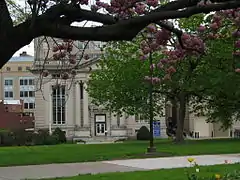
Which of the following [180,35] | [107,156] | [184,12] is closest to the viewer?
[184,12]

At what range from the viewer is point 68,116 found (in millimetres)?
83375

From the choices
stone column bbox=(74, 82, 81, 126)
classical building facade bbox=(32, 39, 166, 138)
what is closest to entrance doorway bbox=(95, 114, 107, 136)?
classical building facade bbox=(32, 39, 166, 138)

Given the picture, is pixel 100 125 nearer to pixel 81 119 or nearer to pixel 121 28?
pixel 81 119

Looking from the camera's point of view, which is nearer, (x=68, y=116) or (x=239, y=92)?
(x=239, y=92)

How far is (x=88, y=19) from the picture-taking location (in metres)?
8.01

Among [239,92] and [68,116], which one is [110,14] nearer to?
[239,92]

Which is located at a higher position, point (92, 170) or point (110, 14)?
point (110, 14)

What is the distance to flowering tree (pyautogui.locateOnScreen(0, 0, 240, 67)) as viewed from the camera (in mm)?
7188

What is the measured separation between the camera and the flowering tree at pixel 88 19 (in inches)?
283

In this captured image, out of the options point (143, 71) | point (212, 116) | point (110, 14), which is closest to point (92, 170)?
point (110, 14)

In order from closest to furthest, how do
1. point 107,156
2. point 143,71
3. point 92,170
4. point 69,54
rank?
point 69,54 < point 92,170 < point 107,156 < point 143,71

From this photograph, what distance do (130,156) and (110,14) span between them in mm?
19287

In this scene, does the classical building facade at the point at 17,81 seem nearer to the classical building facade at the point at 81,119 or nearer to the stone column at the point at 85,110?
the classical building facade at the point at 81,119

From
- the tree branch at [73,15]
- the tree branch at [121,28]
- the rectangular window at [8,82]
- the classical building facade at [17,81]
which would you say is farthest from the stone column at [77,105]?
the tree branch at [121,28]
